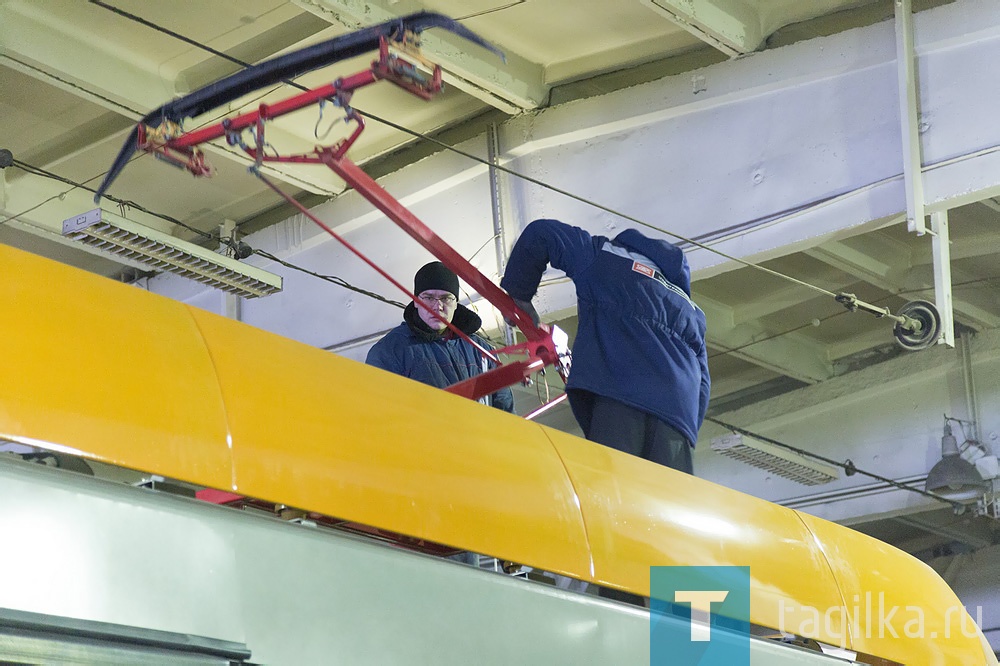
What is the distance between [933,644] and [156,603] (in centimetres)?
341

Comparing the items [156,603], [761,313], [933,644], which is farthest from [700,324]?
[761,313]

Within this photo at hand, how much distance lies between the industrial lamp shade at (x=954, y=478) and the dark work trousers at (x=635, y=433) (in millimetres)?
5323

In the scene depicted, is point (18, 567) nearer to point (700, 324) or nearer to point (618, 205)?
point (700, 324)

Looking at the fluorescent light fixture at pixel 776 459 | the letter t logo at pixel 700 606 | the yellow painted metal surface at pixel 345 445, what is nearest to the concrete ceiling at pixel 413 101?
the fluorescent light fixture at pixel 776 459

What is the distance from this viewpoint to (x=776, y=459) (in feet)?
31.3

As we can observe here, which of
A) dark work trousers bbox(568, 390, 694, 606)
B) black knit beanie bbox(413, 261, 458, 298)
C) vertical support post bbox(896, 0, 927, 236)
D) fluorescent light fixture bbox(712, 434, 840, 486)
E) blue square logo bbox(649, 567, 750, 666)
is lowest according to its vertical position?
blue square logo bbox(649, 567, 750, 666)

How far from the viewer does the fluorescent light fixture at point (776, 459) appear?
9211 mm

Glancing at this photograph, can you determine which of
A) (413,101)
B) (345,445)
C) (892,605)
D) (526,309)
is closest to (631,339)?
(526,309)

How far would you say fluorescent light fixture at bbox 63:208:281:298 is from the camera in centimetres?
614

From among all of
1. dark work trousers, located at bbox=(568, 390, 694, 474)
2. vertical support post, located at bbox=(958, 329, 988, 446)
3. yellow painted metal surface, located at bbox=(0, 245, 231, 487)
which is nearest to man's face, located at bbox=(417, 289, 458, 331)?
dark work trousers, located at bbox=(568, 390, 694, 474)

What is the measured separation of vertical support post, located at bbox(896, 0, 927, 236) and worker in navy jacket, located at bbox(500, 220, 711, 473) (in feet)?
6.43

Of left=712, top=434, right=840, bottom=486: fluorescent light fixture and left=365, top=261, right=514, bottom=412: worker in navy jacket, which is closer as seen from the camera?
left=365, top=261, right=514, bottom=412: worker in navy jacket

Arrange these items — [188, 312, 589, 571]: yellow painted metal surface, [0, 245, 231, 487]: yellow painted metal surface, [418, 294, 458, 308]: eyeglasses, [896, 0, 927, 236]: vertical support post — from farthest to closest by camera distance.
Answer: [896, 0, 927, 236]: vertical support post < [418, 294, 458, 308]: eyeglasses < [188, 312, 589, 571]: yellow painted metal surface < [0, 245, 231, 487]: yellow painted metal surface

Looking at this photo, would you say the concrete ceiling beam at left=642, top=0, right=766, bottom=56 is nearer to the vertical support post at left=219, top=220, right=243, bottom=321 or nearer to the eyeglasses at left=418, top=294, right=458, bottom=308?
the eyeglasses at left=418, top=294, right=458, bottom=308
